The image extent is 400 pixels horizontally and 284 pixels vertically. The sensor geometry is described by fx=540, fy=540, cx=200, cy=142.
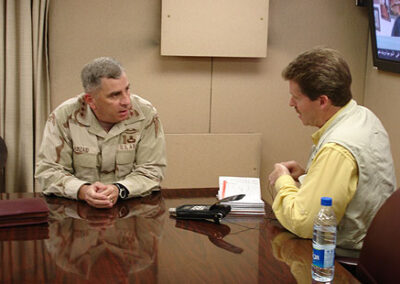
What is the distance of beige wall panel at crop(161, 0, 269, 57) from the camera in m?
4.03

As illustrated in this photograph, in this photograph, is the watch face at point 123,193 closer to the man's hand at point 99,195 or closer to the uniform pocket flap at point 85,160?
the man's hand at point 99,195

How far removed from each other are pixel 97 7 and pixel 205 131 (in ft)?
4.11

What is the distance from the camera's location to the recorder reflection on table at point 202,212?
6.84 feet

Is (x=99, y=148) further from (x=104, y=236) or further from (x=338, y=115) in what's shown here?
(x=338, y=115)

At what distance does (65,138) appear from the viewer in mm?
2564

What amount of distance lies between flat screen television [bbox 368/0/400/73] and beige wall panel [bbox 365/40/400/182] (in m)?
0.13

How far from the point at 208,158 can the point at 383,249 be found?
8.60ft

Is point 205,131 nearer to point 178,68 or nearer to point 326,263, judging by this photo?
point 178,68

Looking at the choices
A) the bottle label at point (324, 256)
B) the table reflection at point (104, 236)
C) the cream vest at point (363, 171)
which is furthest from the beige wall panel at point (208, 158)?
the bottle label at point (324, 256)

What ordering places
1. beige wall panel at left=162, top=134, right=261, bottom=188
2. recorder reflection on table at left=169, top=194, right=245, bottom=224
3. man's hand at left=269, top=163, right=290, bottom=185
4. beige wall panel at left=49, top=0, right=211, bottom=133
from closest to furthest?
recorder reflection on table at left=169, top=194, right=245, bottom=224 → man's hand at left=269, top=163, right=290, bottom=185 → beige wall panel at left=49, top=0, right=211, bottom=133 → beige wall panel at left=162, top=134, right=261, bottom=188

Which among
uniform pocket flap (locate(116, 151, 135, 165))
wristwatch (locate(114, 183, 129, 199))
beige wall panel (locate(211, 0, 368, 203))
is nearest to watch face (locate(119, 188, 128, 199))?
wristwatch (locate(114, 183, 129, 199))

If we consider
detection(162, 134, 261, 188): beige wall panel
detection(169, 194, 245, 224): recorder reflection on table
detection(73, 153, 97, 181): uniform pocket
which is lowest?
detection(162, 134, 261, 188): beige wall panel

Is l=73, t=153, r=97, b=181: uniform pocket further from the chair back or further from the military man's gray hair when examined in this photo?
the chair back

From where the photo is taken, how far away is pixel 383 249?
173cm
